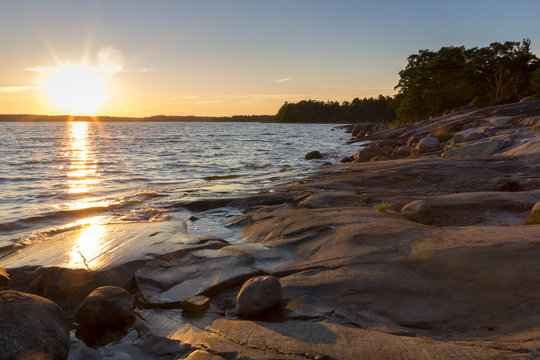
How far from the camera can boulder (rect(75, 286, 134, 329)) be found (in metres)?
3.87

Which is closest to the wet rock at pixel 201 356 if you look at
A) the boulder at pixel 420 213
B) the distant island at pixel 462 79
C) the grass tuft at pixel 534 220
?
the boulder at pixel 420 213

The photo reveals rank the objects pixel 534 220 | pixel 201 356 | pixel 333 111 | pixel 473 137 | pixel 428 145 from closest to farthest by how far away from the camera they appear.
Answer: pixel 201 356, pixel 534 220, pixel 473 137, pixel 428 145, pixel 333 111

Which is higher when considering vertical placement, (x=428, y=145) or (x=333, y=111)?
(x=333, y=111)

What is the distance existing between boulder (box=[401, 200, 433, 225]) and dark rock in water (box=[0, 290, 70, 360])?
5.34m

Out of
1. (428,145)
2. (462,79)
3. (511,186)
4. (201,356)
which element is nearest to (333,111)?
(462,79)

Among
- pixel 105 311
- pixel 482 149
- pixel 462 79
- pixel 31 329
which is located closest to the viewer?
pixel 31 329

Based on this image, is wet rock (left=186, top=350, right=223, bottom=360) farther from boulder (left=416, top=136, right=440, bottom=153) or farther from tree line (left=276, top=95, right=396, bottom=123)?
tree line (left=276, top=95, right=396, bottom=123)

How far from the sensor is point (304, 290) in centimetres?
408

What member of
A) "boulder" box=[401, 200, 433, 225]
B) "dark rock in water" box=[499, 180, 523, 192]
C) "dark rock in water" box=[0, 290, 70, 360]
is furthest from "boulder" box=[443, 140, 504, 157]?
"dark rock in water" box=[0, 290, 70, 360]

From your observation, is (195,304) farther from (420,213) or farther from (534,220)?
(534,220)

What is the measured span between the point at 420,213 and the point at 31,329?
18.7 ft

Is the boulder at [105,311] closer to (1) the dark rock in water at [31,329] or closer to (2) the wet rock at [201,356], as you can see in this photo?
(1) the dark rock in water at [31,329]

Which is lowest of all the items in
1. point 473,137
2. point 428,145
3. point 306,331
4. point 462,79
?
point 306,331

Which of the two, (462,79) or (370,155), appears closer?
(370,155)
